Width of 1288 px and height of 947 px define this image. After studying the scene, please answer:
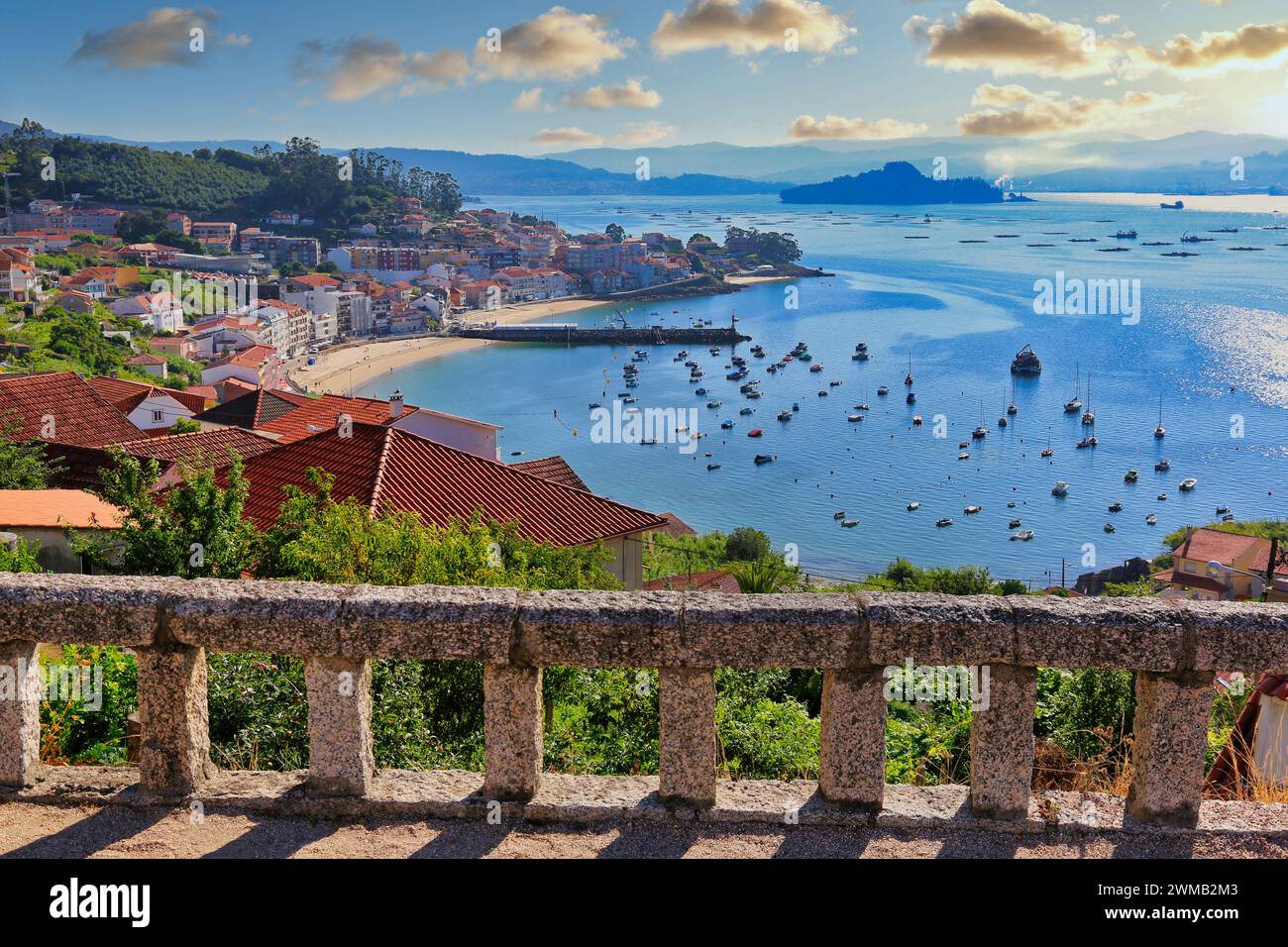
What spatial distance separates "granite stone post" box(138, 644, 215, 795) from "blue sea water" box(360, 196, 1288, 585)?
5036 cm

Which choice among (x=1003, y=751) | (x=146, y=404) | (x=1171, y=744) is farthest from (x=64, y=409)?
(x=1171, y=744)

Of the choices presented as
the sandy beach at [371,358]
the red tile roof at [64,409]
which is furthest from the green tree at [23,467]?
the sandy beach at [371,358]

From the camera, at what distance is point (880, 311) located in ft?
461

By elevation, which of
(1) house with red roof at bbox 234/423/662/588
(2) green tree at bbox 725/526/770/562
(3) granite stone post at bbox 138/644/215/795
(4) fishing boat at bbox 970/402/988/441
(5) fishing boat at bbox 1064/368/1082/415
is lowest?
(2) green tree at bbox 725/526/770/562

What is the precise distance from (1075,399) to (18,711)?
9180 cm

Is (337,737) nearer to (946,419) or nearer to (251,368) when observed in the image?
(946,419)

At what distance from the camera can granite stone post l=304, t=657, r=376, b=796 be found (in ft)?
18.4

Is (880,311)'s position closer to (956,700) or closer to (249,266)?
(249,266)

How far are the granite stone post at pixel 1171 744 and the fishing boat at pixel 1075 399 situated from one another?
86669mm

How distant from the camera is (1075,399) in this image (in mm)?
89688

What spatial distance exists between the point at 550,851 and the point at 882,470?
2790 inches

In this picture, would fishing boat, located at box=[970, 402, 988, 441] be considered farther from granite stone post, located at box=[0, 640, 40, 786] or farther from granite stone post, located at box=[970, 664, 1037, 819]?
granite stone post, located at box=[0, 640, 40, 786]

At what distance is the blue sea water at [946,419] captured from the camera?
6278cm

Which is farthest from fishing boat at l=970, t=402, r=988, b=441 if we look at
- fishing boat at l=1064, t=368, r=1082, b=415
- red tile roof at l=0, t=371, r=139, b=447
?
red tile roof at l=0, t=371, r=139, b=447
